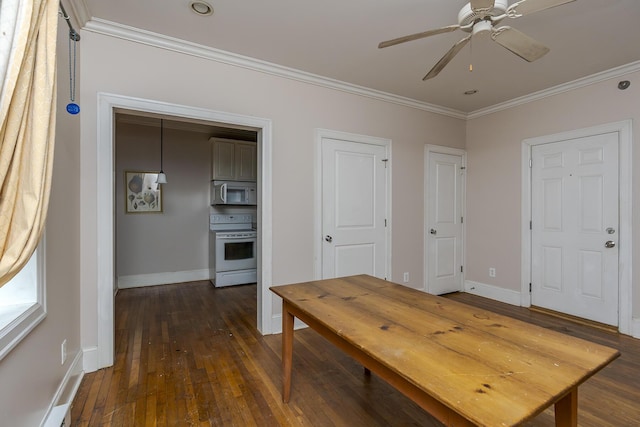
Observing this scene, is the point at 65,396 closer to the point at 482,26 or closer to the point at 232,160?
the point at 482,26

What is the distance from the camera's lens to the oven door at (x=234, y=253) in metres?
4.63

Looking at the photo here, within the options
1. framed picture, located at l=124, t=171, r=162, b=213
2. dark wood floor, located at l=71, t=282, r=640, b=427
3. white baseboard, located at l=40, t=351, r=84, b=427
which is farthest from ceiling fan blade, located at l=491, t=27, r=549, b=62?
framed picture, located at l=124, t=171, r=162, b=213

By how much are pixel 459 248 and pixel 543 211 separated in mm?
1160

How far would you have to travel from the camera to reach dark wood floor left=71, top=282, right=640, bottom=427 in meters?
1.78

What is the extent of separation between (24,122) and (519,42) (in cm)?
238

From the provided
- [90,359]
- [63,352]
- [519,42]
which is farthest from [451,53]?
[90,359]

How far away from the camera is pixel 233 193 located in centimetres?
505

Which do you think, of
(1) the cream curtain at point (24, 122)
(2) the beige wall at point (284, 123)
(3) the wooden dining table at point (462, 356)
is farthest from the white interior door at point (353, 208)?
(1) the cream curtain at point (24, 122)

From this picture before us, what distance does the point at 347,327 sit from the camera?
1.32m

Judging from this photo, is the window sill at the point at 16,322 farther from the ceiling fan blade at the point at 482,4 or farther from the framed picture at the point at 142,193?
the framed picture at the point at 142,193

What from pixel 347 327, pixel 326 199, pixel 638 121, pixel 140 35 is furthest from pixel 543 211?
pixel 140 35

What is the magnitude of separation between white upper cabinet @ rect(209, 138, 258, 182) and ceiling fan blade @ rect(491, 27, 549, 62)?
13.6 feet

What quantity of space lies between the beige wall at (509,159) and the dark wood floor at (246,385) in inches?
41.6

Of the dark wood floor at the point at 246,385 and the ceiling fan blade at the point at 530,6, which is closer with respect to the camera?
the ceiling fan blade at the point at 530,6
